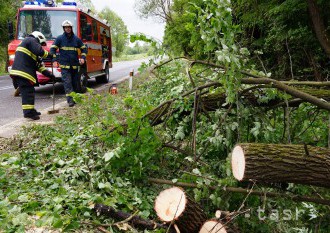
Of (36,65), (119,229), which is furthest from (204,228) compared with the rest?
(36,65)

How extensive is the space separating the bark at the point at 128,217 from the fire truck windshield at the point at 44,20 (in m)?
8.19

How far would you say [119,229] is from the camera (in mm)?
2994

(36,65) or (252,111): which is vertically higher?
(36,65)

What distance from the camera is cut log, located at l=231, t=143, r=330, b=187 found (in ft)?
9.39

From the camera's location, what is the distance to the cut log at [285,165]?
9.39ft

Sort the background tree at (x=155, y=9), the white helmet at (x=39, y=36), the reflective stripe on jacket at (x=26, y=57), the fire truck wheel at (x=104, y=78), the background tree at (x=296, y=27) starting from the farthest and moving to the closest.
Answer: the background tree at (x=155, y=9), the fire truck wheel at (x=104, y=78), the background tree at (x=296, y=27), the white helmet at (x=39, y=36), the reflective stripe on jacket at (x=26, y=57)

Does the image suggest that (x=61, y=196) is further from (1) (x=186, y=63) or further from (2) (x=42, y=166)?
(1) (x=186, y=63)

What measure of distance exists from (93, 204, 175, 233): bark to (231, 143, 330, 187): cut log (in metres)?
0.88

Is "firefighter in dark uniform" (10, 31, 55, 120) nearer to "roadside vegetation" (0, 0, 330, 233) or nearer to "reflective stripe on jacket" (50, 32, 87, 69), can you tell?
"reflective stripe on jacket" (50, 32, 87, 69)

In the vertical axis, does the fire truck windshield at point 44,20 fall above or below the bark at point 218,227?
above

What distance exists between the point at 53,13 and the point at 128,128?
25.2ft

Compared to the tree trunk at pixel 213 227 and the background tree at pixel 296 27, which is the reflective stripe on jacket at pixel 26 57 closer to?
the background tree at pixel 296 27

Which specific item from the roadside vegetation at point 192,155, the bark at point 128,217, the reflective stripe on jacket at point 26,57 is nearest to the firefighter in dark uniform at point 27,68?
the reflective stripe on jacket at point 26,57

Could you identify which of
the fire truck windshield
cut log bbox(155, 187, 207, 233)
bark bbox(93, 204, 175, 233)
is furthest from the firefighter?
cut log bbox(155, 187, 207, 233)
